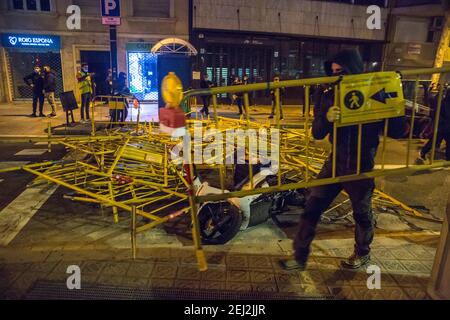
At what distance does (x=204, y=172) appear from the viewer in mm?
7418

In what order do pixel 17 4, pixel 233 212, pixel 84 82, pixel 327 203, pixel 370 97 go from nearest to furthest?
pixel 370 97 < pixel 327 203 < pixel 233 212 < pixel 84 82 < pixel 17 4

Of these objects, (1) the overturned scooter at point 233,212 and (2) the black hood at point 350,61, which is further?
(1) the overturned scooter at point 233,212

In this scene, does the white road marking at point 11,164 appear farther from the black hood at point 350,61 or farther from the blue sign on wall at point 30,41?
the blue sign on wall at point 30,41

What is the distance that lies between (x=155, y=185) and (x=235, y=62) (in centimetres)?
1692

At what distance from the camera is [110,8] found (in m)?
13.4

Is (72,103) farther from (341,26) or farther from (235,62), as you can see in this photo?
(341,26)

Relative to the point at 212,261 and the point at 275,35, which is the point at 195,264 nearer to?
the point at 212,261

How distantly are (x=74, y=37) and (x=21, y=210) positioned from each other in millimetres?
15974

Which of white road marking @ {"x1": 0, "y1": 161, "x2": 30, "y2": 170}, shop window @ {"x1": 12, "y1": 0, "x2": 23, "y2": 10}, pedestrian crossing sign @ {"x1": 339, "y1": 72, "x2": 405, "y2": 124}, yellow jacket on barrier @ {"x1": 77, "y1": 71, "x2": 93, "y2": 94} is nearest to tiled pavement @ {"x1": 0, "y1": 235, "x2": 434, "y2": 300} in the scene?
pedestrian crossing sign @ {"x1": 339, "y1": 72, "x2": 405, "y2": 124}

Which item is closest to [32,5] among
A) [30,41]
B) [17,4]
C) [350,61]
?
[17,4]

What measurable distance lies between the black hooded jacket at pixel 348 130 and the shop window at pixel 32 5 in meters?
19.2

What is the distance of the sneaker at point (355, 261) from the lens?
383 cm

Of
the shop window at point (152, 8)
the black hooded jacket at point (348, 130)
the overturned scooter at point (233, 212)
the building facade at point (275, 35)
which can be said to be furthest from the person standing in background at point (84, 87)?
the black hooded jacket at point (348, 130)

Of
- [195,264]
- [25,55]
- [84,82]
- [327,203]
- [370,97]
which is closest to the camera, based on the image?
[370,97]
